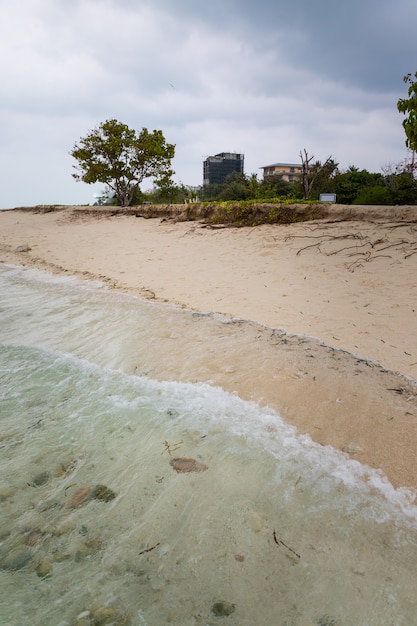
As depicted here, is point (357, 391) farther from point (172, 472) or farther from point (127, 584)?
point (127, 584)

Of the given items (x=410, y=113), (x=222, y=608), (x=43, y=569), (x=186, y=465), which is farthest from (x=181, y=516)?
(x=410, y=113)

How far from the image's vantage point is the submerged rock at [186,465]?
178 centimetres

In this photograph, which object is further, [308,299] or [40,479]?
[308,299]

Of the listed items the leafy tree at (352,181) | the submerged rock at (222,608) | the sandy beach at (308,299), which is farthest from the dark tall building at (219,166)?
the submerged rock at (222,608)

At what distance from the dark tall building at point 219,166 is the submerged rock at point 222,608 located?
10407 centimetres

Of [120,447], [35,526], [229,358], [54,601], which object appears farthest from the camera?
[229,358]

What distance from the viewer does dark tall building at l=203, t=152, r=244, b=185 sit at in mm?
98500

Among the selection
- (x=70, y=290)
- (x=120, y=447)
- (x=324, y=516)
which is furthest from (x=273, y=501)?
(x=70, y=290)

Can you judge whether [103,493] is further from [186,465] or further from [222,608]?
[222,608]

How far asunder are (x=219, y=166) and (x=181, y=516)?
10713cm

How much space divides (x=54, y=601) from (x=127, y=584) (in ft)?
0.79

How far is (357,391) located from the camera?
2.28 metres

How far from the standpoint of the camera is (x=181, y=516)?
1.52m

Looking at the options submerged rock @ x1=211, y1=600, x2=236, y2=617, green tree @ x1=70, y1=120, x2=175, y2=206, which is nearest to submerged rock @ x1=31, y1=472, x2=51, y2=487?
submerged rock @ x1=211, y1=600, x2=236, y2=617
